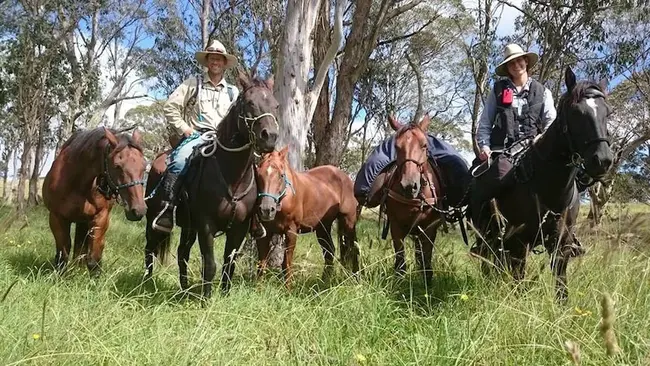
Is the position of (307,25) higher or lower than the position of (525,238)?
higher

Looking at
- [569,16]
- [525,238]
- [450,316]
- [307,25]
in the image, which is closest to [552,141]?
[525,238]

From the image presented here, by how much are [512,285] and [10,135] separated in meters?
36.8

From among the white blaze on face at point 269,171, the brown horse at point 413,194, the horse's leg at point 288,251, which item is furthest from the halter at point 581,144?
the horse's leg at point 288,251

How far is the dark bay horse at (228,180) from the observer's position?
5.11 metres

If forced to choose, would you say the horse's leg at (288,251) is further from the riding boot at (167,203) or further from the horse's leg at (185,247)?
the riding boot at (167,203)

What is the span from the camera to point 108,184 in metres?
5.91

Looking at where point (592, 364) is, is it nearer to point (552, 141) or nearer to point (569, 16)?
point (552, 141)

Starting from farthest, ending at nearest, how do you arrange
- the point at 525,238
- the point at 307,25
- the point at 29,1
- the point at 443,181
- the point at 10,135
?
the point at 10,135 → the point at 29,1 → the point at 307,25 → the point at 443,181 → the point at 525,238

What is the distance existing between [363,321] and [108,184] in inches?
127

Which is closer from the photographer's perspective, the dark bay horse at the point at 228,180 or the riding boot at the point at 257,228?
the dark bay horse at the point at 228,180

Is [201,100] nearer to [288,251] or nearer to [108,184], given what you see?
[108,184]

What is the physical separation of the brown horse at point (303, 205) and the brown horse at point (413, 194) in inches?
25.4

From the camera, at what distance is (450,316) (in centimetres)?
416

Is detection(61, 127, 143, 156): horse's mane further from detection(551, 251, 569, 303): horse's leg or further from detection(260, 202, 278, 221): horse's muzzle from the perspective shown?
detection(551, 251, 569, 303): horse's leg
